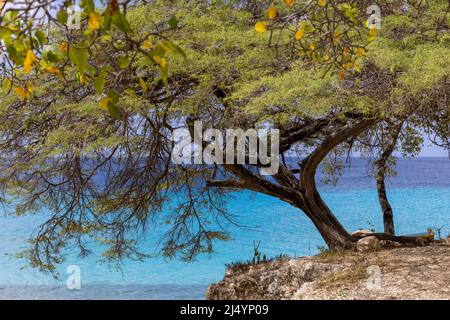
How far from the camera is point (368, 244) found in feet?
27.5

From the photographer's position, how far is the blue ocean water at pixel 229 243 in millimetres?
15398

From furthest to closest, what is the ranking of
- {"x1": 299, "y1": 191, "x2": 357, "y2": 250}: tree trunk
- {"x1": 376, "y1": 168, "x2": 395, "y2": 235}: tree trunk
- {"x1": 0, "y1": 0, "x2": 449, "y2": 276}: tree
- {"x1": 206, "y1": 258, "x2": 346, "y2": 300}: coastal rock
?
{"x1": 376, "y1": 168, "x2": 395, "y2": 235}: tree trunk < {"x1": 299, "y1": 191, "x2": 357, "y2": 250}: tree trunk < {"x1": 206, "y1": 258, "x2": 346, "y2": 300}: coastal rock < {"x1": 0, "y1": 0, "x2": 449, "y2": 276}: tree

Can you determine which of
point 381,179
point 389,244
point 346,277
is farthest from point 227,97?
point 381,179

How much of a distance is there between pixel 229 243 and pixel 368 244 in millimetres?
11331

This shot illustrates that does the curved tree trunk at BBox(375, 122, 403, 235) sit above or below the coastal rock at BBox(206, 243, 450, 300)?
above

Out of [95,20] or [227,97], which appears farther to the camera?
[227,97]

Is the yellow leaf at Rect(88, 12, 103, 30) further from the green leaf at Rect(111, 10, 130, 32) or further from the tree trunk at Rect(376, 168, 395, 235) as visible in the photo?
the tree trunk at Rect(376, 168, 395, 235)

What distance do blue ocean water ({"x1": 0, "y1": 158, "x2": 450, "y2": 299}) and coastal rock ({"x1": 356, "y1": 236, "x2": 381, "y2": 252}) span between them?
1676 millimetres

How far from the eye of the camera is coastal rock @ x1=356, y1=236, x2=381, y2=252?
835 cm

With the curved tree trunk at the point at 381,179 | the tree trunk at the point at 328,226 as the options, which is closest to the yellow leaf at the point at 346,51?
the tree trunk at the point at 328,226

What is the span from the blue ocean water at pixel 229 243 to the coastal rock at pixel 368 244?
1676mm

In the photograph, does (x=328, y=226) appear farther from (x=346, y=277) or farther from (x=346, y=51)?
(x=346, y=51)

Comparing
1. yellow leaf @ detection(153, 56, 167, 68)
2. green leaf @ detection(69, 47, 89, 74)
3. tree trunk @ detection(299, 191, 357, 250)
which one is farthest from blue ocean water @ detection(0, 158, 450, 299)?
green leaf @ detection(69, 47, 89, 74)
